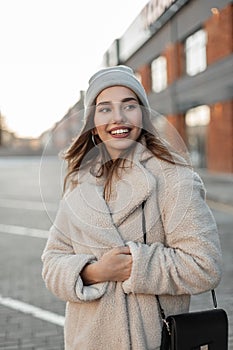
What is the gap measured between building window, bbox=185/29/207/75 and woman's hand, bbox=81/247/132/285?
20.7m

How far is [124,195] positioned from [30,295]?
13.6 feet

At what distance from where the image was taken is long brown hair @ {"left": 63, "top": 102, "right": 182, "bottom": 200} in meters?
1.66

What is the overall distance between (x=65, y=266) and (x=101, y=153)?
357 millimetres

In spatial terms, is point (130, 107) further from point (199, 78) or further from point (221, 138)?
point (199, 78)

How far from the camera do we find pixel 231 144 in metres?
21.2

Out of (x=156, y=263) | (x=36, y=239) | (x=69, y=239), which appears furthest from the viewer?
(x=36, y=239)

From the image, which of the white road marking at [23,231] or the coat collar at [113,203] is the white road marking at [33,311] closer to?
the coat collar at [113,203]

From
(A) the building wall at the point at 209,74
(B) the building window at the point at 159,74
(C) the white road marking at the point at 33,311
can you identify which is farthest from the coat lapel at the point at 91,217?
(B) the building window at the point at 159,74

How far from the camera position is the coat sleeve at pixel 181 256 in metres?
1.55

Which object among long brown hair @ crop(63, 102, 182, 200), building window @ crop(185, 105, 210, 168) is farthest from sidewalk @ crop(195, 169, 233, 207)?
long brown hair @ crop(63, 102, 182, 200)

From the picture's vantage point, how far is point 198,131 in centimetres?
2456

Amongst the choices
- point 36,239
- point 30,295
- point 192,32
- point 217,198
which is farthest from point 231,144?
point 30,295

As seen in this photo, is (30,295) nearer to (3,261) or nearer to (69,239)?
(3,261)

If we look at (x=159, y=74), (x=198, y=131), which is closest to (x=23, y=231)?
(x=198, y=131)
